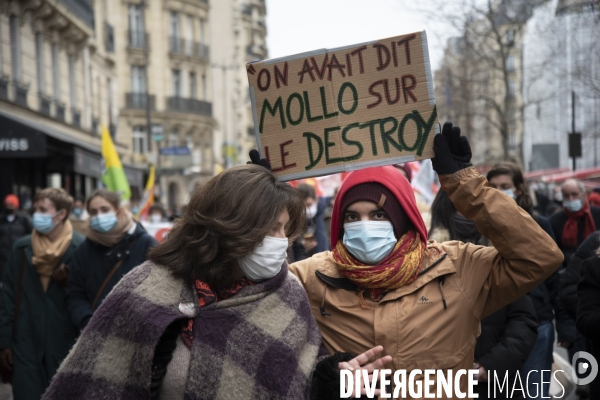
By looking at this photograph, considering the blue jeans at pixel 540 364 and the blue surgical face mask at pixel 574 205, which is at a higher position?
the blue surgical face mask at pixel 574 205

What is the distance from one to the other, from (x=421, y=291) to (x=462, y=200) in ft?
1.39

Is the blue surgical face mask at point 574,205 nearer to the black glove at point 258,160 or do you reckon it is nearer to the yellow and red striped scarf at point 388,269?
the yellow and red striped scarf at point 388,269

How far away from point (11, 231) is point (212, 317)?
10923mm

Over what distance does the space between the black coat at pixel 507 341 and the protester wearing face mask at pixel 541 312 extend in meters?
0.68

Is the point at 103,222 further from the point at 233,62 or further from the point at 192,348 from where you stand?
the point at 233,62

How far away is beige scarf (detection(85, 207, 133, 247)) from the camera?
19.8ft

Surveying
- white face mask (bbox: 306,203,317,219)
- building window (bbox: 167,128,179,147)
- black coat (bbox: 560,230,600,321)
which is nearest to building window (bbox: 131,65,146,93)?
building window (bbox: 167,128,179,147)

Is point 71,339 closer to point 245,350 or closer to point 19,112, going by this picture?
point 245,350

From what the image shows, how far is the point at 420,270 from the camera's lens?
3.48m

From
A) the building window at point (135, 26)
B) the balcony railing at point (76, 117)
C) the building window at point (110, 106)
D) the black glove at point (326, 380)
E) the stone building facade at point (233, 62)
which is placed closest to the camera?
the black glove at point (326, 380)

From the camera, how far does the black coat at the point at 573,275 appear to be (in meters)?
5.37

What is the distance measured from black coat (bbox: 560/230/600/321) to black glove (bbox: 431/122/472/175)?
2384mm

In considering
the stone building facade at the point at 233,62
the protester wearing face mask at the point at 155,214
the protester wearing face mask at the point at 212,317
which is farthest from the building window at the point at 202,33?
the protester wearing face mask at the point at 212,317

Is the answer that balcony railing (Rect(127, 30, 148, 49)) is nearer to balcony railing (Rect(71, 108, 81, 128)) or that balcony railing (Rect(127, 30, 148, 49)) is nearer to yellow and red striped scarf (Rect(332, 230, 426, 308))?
balcony railing (Rect(71, 108, 81, 128))
